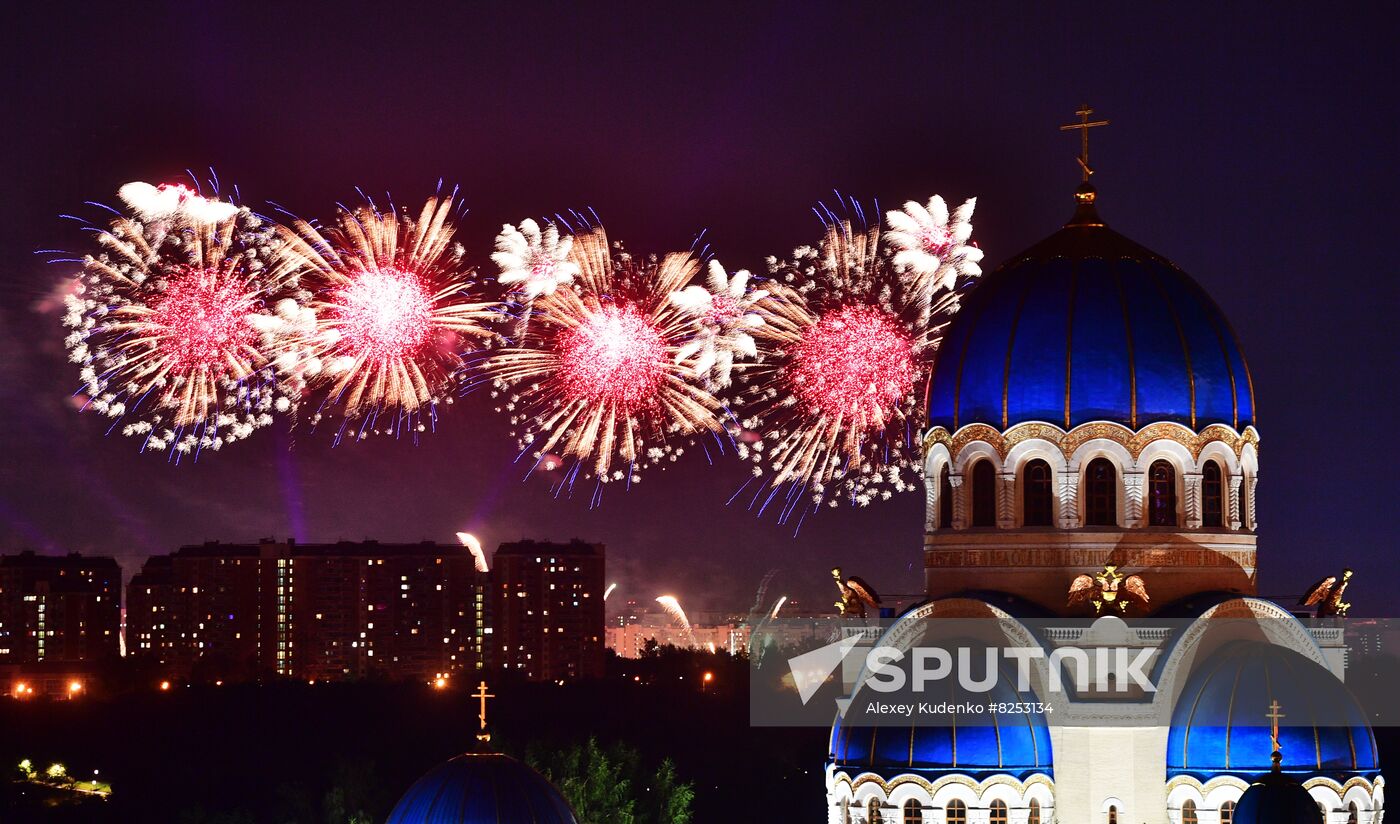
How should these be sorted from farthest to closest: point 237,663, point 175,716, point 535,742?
point 237,663
point 175,716
point 535,742

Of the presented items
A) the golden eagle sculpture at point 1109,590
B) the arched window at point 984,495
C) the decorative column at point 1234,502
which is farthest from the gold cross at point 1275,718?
the arched window at point 984,495

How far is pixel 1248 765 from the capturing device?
33.7 metres

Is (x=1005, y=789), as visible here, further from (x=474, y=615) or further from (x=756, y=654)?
(x=474, y=615)

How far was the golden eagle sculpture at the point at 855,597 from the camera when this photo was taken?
38750mm

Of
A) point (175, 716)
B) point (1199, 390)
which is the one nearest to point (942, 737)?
point (1199, 390)

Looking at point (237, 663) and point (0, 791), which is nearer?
point (0, 791)

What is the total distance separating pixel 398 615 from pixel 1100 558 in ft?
214

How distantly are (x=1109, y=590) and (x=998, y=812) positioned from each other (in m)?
4.25

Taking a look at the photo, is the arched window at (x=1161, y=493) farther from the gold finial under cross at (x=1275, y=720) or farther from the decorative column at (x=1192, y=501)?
the gold finial under cross at (x=1275, y=720)

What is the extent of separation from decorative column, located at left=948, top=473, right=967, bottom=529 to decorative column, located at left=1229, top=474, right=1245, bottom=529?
447 centimetres

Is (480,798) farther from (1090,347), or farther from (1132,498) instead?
(1090,347)

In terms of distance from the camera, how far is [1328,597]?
1479 inches

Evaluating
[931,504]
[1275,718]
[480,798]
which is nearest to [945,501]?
[931,504]

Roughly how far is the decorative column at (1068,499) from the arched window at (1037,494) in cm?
25
